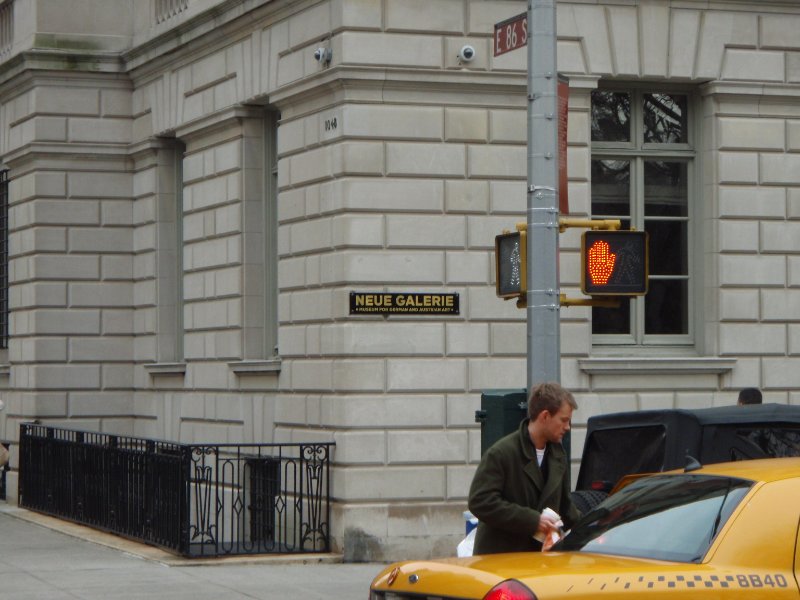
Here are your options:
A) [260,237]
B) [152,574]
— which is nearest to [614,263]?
[152,574]

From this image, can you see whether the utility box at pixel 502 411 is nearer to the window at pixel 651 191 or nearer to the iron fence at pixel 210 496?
the iron fence at pixel 210 496

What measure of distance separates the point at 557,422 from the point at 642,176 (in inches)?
371

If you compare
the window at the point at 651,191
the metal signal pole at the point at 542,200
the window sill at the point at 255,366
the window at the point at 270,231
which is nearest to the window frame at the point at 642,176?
the window at the point at 651,191

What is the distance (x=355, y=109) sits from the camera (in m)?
A: 16.5

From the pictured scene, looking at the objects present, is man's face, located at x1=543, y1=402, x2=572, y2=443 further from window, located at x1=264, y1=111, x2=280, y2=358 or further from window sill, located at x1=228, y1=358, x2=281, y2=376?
window, located at x1=264, y1=111, x2=280, y2=358

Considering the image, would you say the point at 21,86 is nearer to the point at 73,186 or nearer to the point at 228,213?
the point at 73,186

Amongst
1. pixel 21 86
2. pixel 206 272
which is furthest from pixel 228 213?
pixel 21 86

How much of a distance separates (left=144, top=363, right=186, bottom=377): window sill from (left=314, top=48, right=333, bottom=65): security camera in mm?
5422

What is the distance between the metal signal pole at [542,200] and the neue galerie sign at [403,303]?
4883 mm

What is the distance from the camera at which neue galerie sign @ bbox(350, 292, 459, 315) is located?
1641cm

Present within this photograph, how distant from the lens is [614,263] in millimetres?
11305

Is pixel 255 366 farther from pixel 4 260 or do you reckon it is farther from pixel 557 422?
pixel 557 422

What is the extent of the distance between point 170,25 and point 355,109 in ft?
17.6

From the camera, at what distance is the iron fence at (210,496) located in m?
16.3
